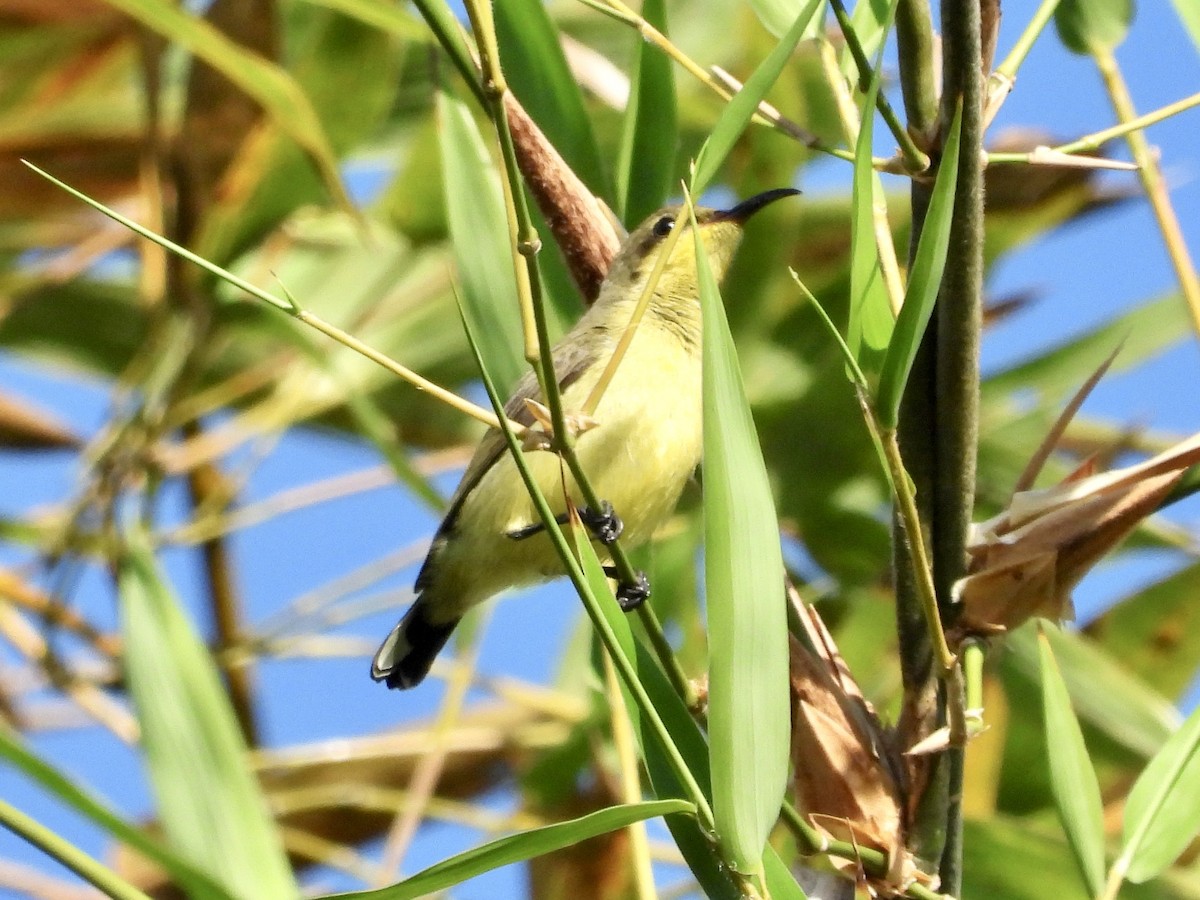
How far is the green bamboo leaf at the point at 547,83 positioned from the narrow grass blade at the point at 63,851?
3.42ft

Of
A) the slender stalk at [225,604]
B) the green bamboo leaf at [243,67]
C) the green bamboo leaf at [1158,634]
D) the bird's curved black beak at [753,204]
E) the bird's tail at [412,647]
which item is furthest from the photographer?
the slender stalk at [225,604]

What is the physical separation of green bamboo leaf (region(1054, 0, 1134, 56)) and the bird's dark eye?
104cm

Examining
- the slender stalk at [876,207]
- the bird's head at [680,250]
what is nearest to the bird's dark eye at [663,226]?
the bird's head at [680,250]

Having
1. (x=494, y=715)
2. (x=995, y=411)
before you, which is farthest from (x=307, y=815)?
(x=995, y=411)

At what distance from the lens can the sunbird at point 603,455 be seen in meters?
2.21

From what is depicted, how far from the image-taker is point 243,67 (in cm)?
227

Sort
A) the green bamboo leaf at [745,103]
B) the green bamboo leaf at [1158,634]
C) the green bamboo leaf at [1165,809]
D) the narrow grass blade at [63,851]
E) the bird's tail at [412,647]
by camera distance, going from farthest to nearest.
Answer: the green bamboo leaf at [1158,634], the bird's tail at [412,647], the green bamboo leaf at [1165,809], the green bamboo leaf at [745,103], the narrow grass blade at [63,851]

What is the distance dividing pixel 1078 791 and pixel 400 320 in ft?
7.85

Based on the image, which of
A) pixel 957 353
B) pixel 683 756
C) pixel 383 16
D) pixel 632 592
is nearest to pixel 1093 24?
pixel 957 353

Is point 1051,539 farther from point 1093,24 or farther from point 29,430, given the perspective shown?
point 29,430

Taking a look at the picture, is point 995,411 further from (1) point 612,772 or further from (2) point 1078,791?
(2) point 1078,791

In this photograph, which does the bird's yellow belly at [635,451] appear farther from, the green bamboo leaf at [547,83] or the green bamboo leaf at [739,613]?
the green bamboo leaf at [739,613]

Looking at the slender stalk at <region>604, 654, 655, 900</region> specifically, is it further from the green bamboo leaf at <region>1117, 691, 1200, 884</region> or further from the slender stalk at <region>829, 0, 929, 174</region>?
the slender stalk at <region>829, 0, 929, 174</region>

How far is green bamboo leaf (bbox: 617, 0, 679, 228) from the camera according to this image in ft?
5.85
